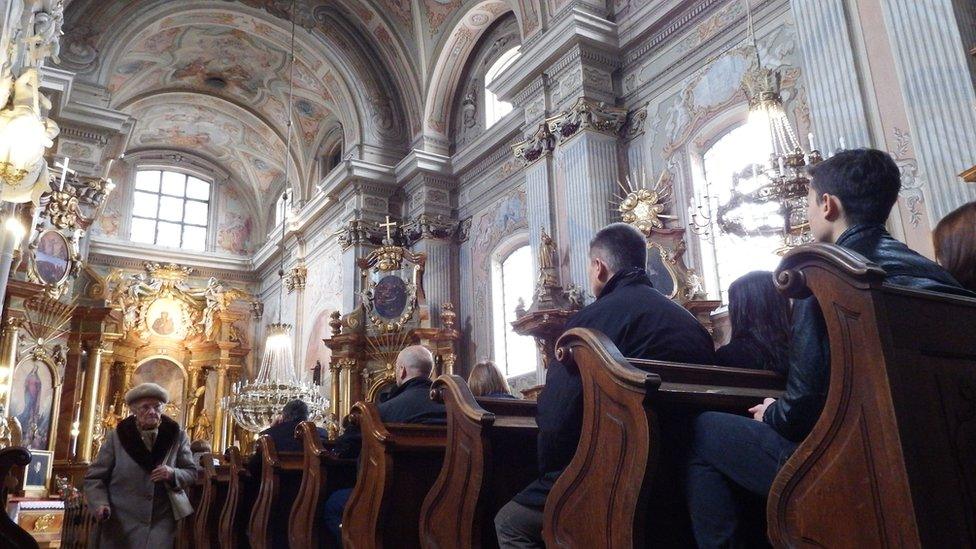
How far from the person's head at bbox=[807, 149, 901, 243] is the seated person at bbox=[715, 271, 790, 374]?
0.22m

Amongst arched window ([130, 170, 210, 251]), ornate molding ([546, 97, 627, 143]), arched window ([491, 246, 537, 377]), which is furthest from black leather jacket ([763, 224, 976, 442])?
arched window ([130, 170, 210, 251])

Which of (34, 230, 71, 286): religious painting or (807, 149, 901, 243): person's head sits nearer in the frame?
(807, 149, 901, 243): person's head

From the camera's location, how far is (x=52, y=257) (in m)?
11.7

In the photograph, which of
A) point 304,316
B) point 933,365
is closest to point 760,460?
point 933,365

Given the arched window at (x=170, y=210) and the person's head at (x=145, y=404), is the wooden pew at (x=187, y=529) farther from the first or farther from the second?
the arched window at (x=170, y=210)

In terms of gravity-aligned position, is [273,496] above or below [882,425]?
below

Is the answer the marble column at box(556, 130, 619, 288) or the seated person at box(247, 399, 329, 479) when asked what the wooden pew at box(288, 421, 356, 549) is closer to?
the seated person at box(247, 399, 329, 479)

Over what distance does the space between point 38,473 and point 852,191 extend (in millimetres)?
12075

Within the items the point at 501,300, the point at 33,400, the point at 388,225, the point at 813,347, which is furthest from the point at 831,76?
the point at 33,400

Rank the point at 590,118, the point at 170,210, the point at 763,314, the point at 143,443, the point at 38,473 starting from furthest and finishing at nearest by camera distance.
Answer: the point at 170,210 < the point at 38,473 < the point at 590,118 < the point at 143,443 < the point at 763,314

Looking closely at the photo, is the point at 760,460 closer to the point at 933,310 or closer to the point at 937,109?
the point at 933,310

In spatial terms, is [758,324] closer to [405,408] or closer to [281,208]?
[405,408]

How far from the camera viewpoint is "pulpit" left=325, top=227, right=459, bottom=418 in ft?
39.7

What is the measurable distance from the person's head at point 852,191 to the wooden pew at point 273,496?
10.9 ft
